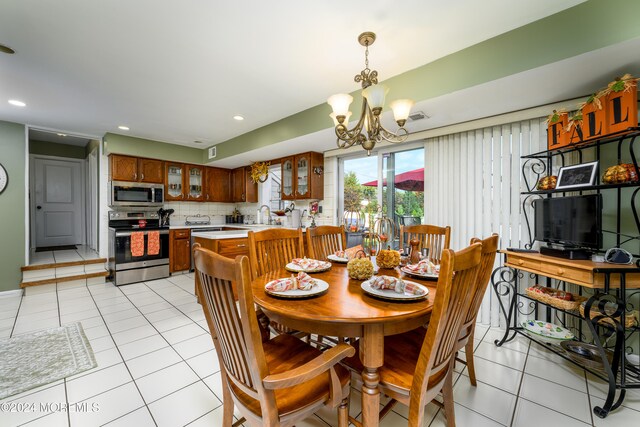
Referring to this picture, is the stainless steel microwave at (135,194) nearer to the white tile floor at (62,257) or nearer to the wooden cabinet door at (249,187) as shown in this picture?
the white tile floor at (62,257)

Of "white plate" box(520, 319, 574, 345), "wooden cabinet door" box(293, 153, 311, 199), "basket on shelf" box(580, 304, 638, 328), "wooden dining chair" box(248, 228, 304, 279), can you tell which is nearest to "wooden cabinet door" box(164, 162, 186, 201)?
"wooden cabinet door" box(293, 153, 311, 199)

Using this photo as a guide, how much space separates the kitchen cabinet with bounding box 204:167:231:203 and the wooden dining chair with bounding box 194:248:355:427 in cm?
497

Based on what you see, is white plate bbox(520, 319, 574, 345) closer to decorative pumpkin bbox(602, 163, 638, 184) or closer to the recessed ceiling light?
decorative pumpkin bbox(602, 163, 638, 184)

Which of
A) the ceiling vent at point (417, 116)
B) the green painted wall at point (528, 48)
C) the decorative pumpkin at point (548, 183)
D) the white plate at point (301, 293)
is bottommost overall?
the white plate at point (301, 293)

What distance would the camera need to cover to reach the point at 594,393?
1.75 metres

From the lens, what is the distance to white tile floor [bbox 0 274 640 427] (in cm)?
155

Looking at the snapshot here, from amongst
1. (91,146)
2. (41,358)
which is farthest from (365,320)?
(91,146)

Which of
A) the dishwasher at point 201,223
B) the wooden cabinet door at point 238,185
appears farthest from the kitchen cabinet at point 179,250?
the wooden cabinet door at point 238,185

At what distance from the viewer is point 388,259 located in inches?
71.1

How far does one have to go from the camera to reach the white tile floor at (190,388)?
1.55 metres

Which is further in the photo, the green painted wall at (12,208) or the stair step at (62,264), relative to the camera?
the stair step at (62,264)

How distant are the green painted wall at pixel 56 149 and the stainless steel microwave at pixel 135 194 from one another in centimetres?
266

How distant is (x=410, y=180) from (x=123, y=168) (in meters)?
4.73

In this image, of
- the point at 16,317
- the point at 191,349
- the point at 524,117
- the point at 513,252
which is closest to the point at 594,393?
the point at 513,252
